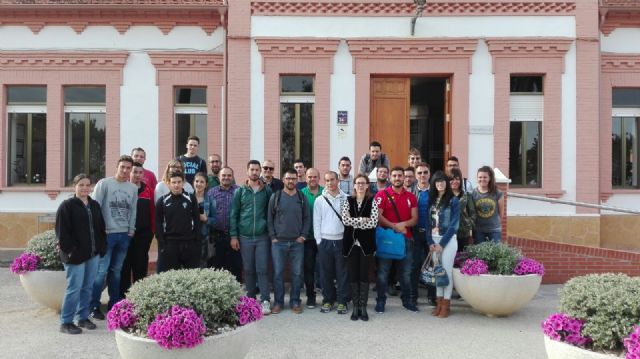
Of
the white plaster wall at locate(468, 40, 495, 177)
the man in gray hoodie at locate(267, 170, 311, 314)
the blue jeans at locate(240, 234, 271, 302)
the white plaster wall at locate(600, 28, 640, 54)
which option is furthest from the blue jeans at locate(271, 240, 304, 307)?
the white plaster wall at locate(600, 28, 640, 54)

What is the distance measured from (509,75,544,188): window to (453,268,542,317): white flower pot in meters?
5.81

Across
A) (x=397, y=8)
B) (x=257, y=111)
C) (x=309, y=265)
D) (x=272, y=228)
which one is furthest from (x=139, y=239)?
(x=397, y=8)

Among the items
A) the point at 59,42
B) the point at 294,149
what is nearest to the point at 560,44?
the point at 294,149

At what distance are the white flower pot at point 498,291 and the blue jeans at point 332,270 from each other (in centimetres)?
152

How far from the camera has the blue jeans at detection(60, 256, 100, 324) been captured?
588cm

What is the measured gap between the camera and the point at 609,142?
1216 cm

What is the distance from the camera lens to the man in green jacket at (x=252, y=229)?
271 inches

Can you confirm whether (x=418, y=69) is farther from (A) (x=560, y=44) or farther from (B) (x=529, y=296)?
(B) (x=529, y=296)

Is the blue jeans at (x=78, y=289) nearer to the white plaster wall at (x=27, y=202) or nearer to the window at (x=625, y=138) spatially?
the white plaster wall at (x=27, y=202)

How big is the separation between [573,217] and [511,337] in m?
6.33

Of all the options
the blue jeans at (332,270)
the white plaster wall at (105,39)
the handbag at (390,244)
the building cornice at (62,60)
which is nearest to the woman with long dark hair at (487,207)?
the handbag at (390,244)

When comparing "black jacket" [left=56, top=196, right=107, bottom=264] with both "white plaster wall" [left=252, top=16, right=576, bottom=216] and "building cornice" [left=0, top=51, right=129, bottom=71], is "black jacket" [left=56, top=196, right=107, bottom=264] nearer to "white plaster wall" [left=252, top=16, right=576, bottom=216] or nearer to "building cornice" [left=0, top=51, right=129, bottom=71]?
"white plaster wall" [left=252, top=16, right=576, bottom=216]

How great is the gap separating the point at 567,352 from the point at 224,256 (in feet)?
15.6

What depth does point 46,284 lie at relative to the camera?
21.3 feet
